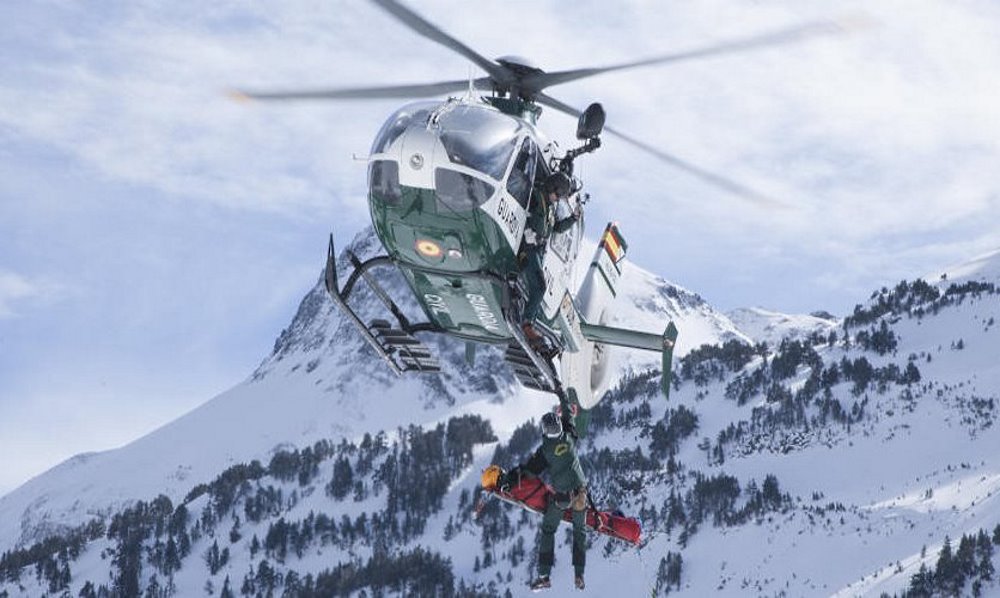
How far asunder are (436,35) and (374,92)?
62.4 inches

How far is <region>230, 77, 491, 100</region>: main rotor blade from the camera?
21.5 meters

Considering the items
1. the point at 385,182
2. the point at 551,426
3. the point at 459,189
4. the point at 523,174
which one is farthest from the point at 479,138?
the point at 551,426

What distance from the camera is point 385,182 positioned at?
73.7ft

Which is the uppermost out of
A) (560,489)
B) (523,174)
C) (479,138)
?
(479,138)

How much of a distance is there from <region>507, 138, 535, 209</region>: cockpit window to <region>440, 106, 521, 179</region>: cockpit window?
301 millimetres

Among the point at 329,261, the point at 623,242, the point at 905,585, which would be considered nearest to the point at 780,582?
the point at 905,585

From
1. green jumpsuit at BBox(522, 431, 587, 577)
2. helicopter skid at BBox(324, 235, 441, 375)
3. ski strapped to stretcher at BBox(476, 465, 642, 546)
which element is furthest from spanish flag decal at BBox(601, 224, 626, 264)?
green jumpsuit at BBox(522, 431, 587, 577)

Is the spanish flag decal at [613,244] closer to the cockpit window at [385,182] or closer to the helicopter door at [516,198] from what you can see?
the helicopter door at [516,198]

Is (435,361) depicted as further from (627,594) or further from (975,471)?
(975,471)

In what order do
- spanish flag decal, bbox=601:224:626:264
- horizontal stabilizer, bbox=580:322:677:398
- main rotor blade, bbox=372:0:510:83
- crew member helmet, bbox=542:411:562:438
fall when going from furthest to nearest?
spanish flag decal, bbox=601:224:626:264
horizontal stabilizer, bbox=580:322:677:398
crew member helmet, bbox=542:411:562:438
main rotor blade, bbox=372:0:510:83

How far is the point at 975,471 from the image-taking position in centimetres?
19962

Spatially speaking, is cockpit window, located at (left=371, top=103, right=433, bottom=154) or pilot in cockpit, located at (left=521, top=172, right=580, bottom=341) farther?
pilot in cockpit, located at (left=521, top=172, right=580, bottom=341)

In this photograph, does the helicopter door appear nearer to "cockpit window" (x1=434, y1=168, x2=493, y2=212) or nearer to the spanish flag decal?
"cockpit window" (x1=434, y1=168, x2=493, y2=212)

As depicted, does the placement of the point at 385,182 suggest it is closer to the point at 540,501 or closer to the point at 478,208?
the point at 478,208
